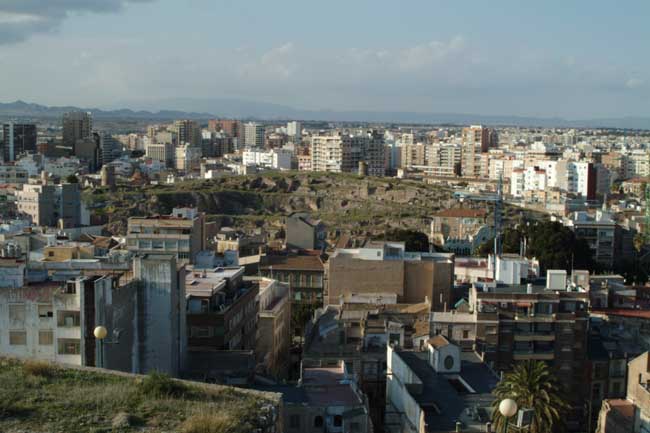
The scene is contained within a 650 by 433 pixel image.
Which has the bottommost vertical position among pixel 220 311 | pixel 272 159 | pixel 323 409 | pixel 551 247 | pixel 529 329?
pixel 272 159

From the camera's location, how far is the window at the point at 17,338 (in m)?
22.8

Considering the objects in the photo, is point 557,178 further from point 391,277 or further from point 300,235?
point 391,277

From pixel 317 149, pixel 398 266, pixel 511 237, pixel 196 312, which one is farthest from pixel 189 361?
pixel 317 149

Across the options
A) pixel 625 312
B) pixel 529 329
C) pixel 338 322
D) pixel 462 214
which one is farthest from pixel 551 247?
pixel 338 322

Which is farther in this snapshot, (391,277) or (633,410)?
(391,277)

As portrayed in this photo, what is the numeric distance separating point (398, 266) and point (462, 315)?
5.75m

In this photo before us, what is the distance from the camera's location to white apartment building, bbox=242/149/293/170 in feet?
549

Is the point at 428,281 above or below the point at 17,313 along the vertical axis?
below

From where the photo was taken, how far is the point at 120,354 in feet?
75.4

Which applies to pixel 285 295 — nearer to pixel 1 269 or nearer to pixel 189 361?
pixel 189 361

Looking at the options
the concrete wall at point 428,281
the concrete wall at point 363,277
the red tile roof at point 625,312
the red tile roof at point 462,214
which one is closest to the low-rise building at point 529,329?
the concrete wall at point 428,281

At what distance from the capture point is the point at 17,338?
22.9 m

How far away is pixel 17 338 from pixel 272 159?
14786cm

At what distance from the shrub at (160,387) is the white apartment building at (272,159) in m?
147
